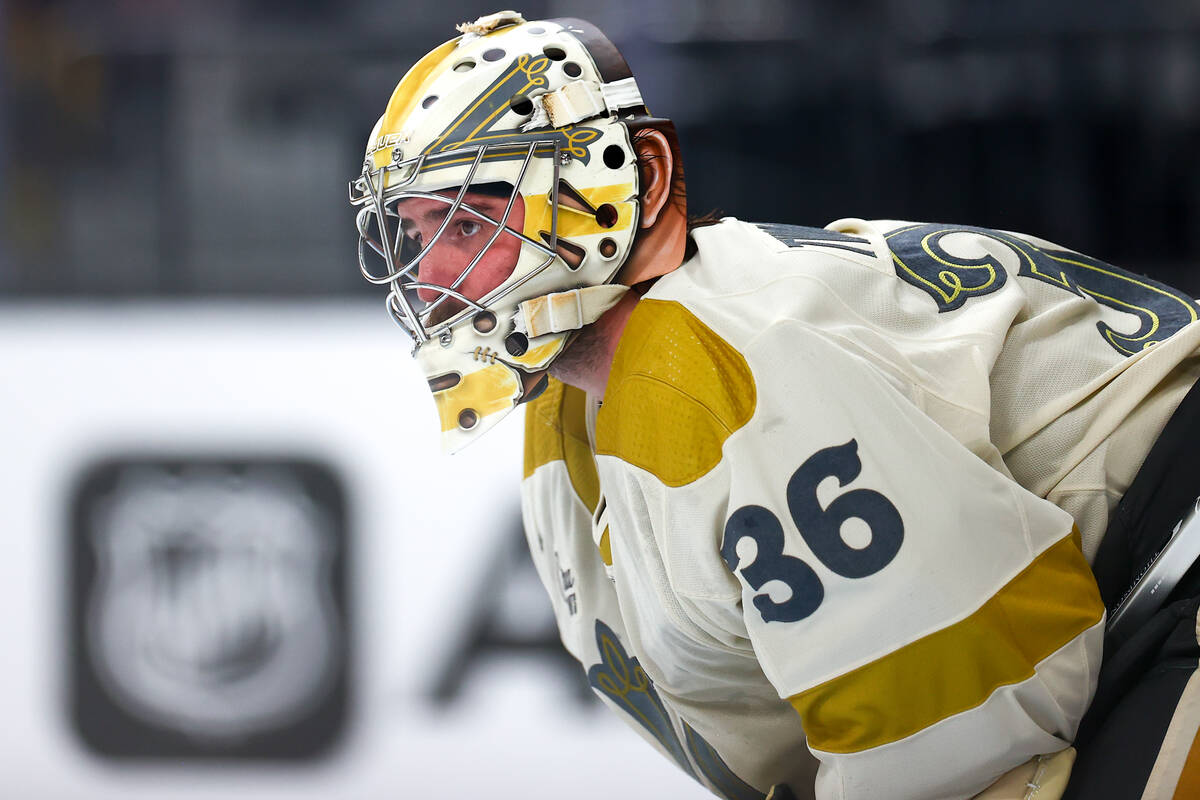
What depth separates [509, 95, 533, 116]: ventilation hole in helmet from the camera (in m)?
1.12

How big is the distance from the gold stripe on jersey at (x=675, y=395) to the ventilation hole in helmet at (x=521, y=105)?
0.24 meters

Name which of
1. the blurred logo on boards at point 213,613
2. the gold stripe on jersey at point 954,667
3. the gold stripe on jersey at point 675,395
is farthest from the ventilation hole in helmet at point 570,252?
the blurred logo on boards at point 213,613

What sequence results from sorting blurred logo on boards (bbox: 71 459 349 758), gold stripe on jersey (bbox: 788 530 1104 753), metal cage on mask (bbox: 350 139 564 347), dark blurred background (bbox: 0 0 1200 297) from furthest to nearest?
blurred logo on boards (bbox: 71 459 349 758) < dark blurred background (bbox: 0 0 1200 297) < metal cage on mask (bbox: 350 139 564 347) < gold stripe on jersey (bbox: 788 530 1104 753)

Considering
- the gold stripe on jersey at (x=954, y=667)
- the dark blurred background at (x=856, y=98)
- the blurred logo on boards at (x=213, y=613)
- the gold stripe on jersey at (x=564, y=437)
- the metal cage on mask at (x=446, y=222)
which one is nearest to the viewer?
the gold stripe on jersey at (x=954, y=667)

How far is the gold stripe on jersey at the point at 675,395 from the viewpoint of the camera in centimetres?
96

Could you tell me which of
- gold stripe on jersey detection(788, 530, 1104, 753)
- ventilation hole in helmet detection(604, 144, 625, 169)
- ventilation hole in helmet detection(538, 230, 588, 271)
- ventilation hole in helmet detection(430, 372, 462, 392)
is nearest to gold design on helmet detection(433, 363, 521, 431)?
ventilation hole in helmet detection(430, 372, 462, 392)

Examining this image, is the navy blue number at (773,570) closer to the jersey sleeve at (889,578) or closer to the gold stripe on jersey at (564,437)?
the jersey sleeve at (889,578)

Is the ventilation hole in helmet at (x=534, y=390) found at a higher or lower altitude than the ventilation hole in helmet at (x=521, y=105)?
lower

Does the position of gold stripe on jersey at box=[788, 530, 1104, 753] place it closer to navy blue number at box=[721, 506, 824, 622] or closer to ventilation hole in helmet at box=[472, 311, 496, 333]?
navy blue number at box=[721, 506, 824, 622]

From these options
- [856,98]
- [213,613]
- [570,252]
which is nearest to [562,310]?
[570,252]

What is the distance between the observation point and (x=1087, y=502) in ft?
3.30

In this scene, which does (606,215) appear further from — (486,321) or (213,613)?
(213,613)

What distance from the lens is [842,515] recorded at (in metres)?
0.91

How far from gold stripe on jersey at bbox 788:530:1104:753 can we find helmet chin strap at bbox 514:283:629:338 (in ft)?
1.40
